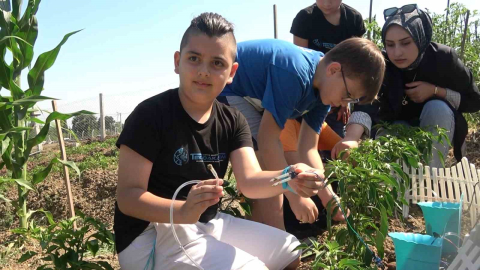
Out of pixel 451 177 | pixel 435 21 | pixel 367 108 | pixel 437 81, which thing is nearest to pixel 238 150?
pixel 451 177

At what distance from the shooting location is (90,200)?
172 inches

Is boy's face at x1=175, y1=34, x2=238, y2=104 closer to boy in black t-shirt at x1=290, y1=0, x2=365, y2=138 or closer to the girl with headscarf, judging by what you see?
the girl with headscarf

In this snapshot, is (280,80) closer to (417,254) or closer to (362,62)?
(362,62)

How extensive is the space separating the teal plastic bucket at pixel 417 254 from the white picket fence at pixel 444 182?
1.79ft

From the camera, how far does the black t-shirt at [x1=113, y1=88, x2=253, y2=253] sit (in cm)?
169

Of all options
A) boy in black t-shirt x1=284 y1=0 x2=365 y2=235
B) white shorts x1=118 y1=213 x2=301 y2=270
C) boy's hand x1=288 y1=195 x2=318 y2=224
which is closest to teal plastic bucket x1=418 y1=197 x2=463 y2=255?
boy's hand x1=288 y1=195 x2=318 y2=224

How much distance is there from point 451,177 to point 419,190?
313 mm

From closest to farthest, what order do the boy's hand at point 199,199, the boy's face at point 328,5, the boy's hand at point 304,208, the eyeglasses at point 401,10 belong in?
the boy's hand at point 199,199 → the boy's hand at point 304,208 → the eyeglasses at point 401,10 → the boy's face at point 328,5

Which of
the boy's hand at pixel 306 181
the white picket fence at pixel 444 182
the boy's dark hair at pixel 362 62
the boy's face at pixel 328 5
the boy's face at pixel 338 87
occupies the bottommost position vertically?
the white picket fence at pixel 444 182

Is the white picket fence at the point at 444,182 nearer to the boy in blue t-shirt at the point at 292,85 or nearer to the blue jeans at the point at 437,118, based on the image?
the blue jeans at the point at 437,118

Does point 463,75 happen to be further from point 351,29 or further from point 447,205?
point 447,205

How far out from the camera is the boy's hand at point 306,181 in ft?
5.37

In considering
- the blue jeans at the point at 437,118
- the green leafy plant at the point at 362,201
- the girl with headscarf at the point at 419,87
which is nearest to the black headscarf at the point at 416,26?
the girl with headscarf at the point at 419,87

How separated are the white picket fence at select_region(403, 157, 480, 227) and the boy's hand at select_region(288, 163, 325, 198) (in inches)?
37.3
